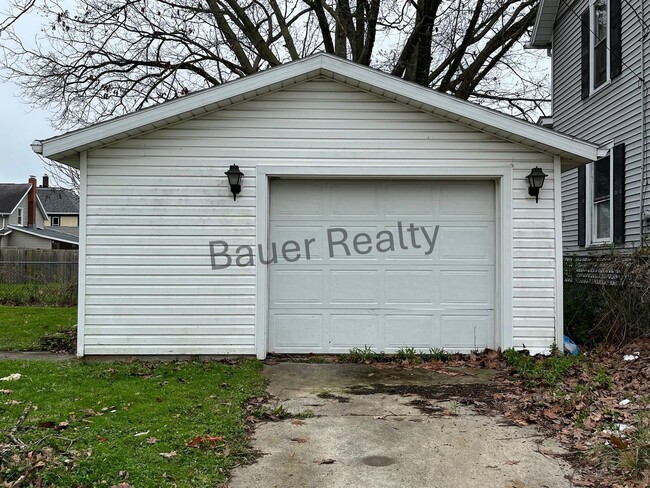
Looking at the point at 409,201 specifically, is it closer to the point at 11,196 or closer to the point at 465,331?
the point at 465,331

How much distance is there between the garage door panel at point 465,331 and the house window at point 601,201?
13.4 feet

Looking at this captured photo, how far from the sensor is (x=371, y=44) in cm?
1566

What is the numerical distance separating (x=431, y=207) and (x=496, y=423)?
3.42 m

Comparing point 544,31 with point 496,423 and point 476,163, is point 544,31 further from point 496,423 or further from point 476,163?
point 496,423

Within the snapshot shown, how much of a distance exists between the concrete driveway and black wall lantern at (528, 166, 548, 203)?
2.56 metres

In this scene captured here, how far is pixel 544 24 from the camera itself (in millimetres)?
12758

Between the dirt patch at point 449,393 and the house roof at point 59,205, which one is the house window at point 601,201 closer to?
the dirt patch at point 449,393

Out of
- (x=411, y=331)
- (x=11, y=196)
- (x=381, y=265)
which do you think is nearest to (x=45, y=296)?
(x=381, y=265)

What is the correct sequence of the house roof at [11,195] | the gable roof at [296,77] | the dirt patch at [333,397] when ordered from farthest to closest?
the house roof at [11,195]
the gable roof at [296,77]
the dirt patch at [333,397]

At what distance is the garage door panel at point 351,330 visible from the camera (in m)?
7.40

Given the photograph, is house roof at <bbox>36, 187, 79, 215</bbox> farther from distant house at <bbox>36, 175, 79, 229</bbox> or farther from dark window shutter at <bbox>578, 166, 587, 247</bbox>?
dark window shutter at <bbox>578, 166, 587, 247</bbox>

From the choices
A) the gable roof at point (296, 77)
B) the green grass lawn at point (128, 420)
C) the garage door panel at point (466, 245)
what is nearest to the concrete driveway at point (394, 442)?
the green grass lawn at point (128, 420)

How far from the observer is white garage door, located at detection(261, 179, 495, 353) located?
24.3ft

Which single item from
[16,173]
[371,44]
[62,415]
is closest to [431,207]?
[62,415]
